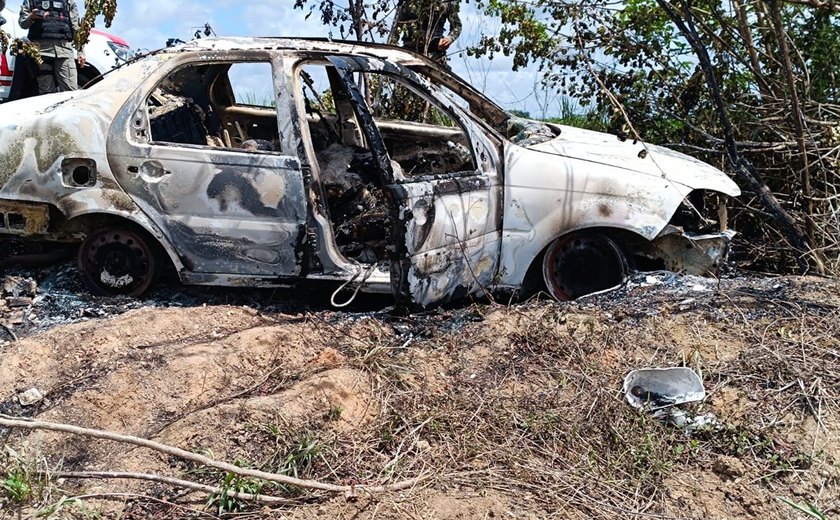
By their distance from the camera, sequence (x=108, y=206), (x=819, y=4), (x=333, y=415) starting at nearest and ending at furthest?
(x=333, y=415)
(x=108, y=206)
(x=819, y=4)

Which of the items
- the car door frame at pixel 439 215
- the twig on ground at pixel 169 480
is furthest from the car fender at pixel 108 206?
the twig on ground at pixel 169 480

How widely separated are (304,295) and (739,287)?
113 inches

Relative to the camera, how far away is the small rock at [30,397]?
3.80 metres

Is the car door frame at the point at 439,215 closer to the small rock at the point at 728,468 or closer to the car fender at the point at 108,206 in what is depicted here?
the car fender at the point at 108,206

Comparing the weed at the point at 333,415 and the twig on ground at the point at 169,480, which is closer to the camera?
the twig on ground at the point at 169,480

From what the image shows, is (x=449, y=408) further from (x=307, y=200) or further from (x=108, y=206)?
(x=108, y=206)

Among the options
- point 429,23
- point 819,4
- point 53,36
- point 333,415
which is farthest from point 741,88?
point 53,36

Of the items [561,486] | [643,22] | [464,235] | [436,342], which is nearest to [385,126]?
[464,235]

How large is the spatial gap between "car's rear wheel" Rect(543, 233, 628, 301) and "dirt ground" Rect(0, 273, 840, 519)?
19 centimetres

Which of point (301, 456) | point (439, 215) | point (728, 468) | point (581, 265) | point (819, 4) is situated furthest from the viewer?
point (819, 4)

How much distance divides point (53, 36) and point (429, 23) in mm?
4002

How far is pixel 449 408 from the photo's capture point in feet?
12.5

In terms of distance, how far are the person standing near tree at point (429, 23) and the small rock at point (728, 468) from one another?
607cm

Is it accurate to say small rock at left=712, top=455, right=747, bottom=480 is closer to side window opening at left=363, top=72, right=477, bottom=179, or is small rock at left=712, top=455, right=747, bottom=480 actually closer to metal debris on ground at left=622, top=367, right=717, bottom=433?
metal debris on ground at left=622, top=367, right=717, bottom=433
